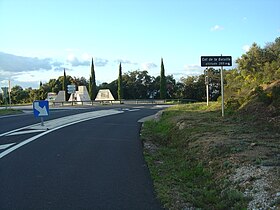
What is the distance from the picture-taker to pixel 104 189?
21.1 ft

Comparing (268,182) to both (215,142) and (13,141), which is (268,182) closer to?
(215,142)

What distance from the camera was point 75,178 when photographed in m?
7.23

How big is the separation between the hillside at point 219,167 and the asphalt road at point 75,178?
1.42 ft

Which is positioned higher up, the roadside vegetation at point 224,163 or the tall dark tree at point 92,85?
the tall dark tree at point 92,85

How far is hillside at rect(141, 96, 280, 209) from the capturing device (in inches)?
223

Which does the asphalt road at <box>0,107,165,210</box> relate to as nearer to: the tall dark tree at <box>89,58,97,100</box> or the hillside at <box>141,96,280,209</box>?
the hillside at <box>141,96,280,209</box>

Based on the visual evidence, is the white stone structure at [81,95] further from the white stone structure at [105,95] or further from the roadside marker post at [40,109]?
the roadside marker post at [40,109]

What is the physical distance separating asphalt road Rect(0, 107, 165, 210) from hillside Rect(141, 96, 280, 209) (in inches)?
17.1

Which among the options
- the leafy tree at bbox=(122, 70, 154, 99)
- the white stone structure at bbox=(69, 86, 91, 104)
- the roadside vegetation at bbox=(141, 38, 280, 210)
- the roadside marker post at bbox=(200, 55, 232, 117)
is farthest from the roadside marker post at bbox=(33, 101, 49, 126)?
the leafy tree at bbox=(122, 70, 154, 99)

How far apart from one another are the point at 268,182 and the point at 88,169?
3954 millimetres

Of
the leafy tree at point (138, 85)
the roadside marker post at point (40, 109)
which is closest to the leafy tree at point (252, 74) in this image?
the roadside marker post at point (40, 109)

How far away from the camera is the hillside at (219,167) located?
566 centimetres

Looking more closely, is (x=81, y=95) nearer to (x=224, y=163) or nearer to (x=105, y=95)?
(x=105, y=95)

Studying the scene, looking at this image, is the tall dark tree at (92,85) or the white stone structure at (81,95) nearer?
the white stone structure at (81,95)
